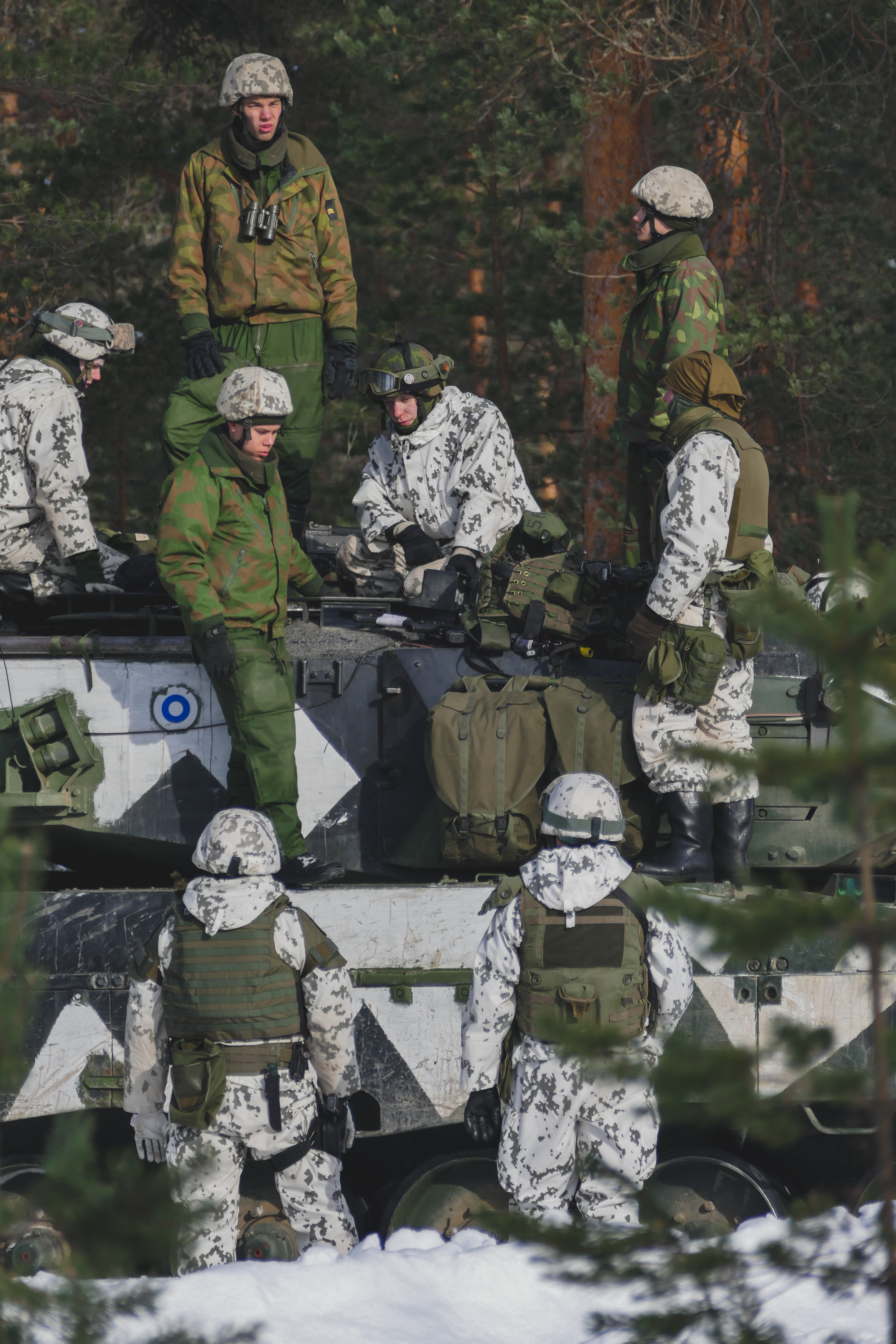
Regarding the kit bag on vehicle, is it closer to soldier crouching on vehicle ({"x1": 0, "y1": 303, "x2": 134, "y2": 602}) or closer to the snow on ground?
the snow on ground

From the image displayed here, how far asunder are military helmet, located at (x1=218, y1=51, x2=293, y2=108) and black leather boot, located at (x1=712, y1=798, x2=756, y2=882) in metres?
3.59

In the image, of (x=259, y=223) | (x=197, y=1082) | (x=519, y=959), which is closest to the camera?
(x=519, y=959)

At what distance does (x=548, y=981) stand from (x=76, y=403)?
3.41 m

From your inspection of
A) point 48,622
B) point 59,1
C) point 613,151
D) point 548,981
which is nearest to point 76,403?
point 48,622

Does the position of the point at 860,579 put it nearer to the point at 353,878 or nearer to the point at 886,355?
the point at 353,878

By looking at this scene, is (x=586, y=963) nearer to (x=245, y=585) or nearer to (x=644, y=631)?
(x=644, y=631)

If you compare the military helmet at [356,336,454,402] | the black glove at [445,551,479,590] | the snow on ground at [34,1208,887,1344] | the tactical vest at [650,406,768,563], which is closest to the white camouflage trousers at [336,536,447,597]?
the black glove at [445,551,479,590]

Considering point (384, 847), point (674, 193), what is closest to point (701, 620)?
point (384, 847)

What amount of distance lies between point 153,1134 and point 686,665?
2.45m

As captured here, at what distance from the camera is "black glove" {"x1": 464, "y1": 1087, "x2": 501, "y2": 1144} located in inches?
207

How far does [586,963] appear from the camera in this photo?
5062mm

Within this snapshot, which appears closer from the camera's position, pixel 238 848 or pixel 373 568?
pixel 238 848

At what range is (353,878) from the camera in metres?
6.53

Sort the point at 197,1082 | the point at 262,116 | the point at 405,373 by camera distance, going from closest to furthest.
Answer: the point at 197,1082 < the point at 405,373 < the point at 262,116
